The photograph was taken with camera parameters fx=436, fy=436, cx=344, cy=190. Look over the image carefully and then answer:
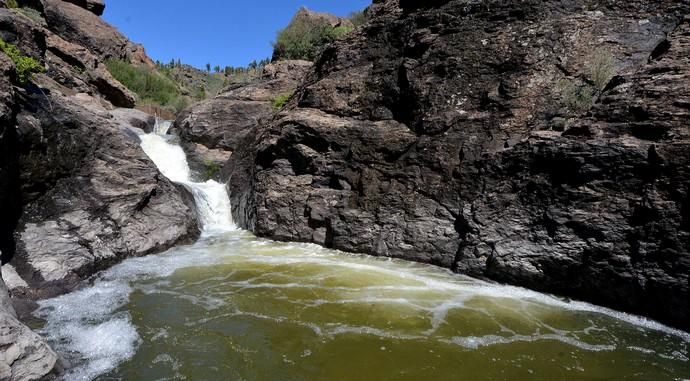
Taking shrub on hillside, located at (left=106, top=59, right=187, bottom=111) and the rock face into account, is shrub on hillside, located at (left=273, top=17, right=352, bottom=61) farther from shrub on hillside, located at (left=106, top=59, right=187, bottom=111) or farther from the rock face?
the rock face

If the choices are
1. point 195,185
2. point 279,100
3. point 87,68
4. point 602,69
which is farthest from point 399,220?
point 87,68

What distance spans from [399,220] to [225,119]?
1234cm

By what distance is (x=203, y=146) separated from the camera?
61.9 feet

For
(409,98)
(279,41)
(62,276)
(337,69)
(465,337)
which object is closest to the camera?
(465,337)

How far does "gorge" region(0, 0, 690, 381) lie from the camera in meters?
5.34

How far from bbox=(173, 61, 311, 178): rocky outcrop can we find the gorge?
5.15m

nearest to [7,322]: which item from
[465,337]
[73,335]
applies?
[73,335]

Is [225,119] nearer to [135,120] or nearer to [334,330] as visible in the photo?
[135,120]

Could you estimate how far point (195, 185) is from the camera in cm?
1467

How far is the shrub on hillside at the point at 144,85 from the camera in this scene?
30625 mm

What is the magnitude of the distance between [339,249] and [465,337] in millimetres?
5218

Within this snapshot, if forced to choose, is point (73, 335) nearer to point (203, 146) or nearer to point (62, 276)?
point (62, 276)

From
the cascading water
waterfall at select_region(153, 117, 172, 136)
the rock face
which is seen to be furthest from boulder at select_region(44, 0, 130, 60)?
the cascading water

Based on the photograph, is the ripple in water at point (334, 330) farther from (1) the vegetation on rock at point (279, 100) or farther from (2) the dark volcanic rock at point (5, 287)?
(1) the vegetation on rock at point (279, 100)
